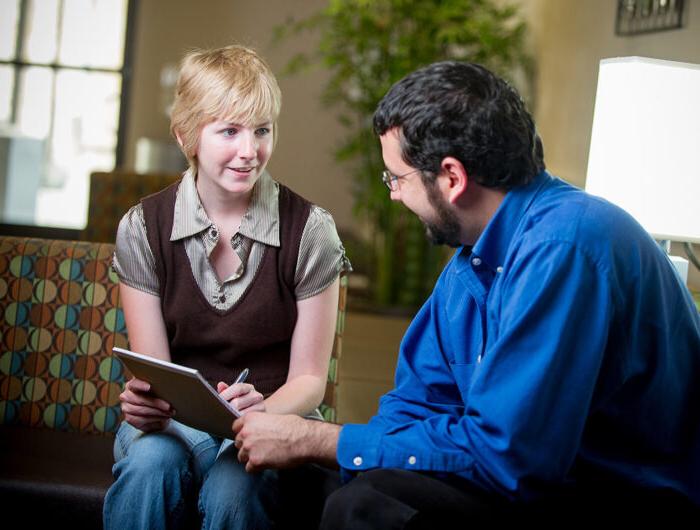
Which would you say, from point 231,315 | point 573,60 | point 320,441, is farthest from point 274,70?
point 320,441

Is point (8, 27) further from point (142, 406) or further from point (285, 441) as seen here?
point (285, 441)

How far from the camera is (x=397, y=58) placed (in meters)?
5.96

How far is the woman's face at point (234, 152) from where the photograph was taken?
75.0 inches

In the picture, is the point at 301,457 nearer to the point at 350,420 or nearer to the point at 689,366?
the point at 689,366

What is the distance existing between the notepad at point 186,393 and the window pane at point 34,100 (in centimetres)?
582

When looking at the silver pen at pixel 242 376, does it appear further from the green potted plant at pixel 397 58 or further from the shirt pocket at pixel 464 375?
the green potted plant at pixel 397 58

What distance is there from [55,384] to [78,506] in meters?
0.46

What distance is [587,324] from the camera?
131cm

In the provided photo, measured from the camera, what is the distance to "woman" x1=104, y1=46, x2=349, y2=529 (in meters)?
1.91

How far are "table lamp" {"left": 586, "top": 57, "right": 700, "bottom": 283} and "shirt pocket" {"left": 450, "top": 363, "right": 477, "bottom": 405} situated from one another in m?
0.67

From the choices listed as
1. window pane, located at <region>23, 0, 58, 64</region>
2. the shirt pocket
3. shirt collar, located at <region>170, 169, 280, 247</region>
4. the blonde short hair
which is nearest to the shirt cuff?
the shirt pocket

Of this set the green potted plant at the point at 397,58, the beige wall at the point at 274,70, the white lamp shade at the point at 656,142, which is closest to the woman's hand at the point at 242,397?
the white lamp shade at the point at 656,142

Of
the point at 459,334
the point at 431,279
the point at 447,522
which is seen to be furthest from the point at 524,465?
the point at 431,279

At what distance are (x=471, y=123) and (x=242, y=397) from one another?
25.6 inches
